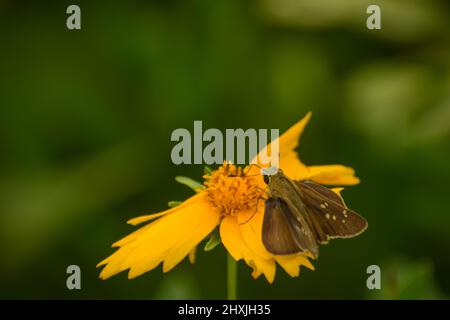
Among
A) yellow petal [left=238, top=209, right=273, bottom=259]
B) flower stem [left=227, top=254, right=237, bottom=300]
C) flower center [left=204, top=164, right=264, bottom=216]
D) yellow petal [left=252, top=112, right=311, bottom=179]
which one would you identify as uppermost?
yellow petal [left=252, top=112, right=311, bottom=179]

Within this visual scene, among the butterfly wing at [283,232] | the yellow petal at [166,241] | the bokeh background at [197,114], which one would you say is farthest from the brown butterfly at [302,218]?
the bokeh background at [197,114]

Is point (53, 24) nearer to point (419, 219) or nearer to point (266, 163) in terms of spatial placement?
point (266, 163)

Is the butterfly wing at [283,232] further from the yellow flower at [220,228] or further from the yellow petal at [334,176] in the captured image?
the yellow petal at [334,176]

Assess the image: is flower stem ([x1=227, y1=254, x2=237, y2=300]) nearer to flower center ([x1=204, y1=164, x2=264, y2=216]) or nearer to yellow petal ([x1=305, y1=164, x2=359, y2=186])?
flower center ([x1=204, y1=164, x2=264, y2=216])

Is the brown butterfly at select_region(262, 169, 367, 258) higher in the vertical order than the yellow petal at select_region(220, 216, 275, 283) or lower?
higher

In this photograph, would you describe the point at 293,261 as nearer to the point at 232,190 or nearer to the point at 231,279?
the point at 231,279

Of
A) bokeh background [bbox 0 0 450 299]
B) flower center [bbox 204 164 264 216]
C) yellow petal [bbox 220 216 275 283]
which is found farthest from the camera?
bokeh background [bbox 0 0 450 299]

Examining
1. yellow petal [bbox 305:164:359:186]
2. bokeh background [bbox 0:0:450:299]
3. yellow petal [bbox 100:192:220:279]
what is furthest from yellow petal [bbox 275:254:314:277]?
bokeh background [bbox 0:0:450:299]
